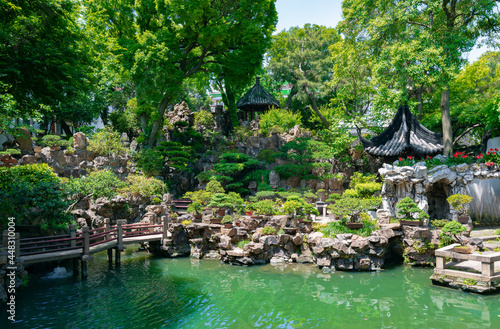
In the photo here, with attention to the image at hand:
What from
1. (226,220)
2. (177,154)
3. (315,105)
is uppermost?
(315,105)

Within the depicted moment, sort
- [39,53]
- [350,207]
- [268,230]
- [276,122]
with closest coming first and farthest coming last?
[39,53], [350,207], [268,230], [276,122]

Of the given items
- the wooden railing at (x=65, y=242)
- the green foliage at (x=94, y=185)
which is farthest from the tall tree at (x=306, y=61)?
the wooden railing at (x=65, y=242)

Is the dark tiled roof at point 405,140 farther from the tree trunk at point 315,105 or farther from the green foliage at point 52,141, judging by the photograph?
the green foliage at point 52,141

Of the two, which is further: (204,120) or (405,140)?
(204,120)

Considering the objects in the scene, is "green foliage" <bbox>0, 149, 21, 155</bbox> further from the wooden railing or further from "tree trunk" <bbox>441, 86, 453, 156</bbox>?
"tree trunk" <bbox>441, 86, 453, 156</bbox>

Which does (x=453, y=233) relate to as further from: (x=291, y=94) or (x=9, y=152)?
→ (x=9, y=152)

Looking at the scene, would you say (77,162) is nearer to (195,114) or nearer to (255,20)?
(195,114)

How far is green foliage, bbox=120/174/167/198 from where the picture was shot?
19516 mm

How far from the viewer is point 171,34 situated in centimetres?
2197

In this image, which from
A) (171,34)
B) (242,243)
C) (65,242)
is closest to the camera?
(65,242)

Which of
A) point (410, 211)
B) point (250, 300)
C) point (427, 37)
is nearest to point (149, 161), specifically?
point (250, 300)

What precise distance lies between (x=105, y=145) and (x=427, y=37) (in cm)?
1966

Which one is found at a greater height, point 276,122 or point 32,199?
point 276,122

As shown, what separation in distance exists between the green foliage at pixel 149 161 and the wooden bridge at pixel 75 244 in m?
6.24
